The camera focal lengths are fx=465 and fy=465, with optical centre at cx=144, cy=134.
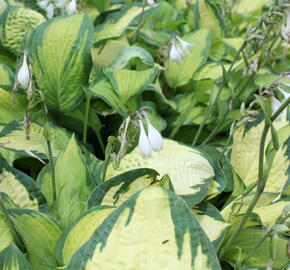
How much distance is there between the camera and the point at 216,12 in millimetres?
1918

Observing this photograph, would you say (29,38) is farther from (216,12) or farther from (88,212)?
(216,12)

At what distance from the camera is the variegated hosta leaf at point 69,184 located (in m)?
1.01

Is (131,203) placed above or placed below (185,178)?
above

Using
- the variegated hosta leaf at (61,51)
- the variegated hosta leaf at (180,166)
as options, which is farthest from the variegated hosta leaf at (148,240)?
the variegated hosta leaf at (61,51)

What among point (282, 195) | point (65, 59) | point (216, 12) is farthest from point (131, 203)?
point (216, 12)

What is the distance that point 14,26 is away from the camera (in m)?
1.48

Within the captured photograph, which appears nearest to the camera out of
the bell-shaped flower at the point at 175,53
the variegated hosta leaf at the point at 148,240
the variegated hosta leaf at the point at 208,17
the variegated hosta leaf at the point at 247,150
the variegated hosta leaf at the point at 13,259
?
the variegated hosta leaf at the point at 148,240

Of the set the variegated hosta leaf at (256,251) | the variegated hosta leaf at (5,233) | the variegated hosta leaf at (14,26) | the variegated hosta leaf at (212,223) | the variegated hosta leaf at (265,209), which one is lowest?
the variegated hosta leaf at (256,251)

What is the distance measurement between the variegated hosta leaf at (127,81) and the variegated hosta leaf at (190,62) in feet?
1.07

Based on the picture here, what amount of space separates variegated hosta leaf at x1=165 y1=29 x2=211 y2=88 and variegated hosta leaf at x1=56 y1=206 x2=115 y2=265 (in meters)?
0.86

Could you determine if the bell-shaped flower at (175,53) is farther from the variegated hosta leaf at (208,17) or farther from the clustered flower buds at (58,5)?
the variegated hosta leaf at (208,17)

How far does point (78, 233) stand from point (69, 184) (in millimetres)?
189

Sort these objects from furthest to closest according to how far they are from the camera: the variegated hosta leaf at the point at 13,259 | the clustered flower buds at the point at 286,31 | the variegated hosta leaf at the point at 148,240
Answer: the clustered flower buds at the point at 286,31, the variegated hosta leaf at the point at 13,259, the variegated hosta leaf at the point at 148,240

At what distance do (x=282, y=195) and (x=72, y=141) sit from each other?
1.77 feet
